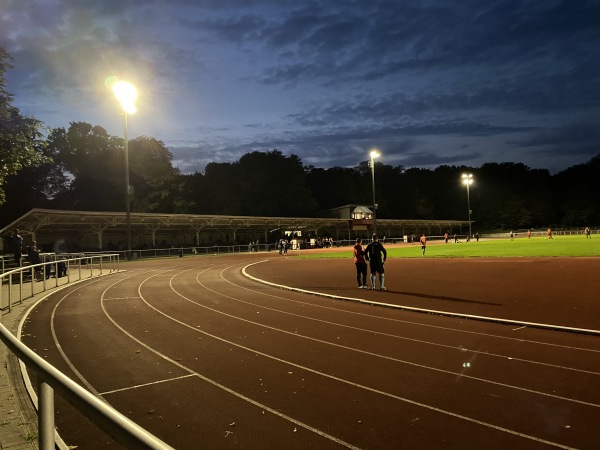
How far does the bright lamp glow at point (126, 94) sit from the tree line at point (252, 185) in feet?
21.6

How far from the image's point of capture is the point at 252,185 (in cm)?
7981

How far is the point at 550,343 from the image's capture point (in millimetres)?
7738

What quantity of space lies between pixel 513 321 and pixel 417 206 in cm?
10266

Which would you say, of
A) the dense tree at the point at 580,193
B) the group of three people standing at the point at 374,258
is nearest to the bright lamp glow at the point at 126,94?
the group of three people standing at the point at 374,258

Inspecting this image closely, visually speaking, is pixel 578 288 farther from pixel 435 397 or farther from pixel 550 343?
pixel 435 397

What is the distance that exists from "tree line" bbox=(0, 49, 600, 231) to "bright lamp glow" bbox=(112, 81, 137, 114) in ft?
21.6

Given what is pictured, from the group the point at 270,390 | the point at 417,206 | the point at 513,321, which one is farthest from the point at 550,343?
the point at 417,206

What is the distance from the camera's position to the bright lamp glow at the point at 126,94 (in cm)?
2483

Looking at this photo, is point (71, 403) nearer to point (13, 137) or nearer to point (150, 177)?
point (13, 137)

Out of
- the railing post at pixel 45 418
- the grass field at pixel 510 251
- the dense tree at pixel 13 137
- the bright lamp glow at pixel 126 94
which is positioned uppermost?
the bright lamp glow at pixel 126 94

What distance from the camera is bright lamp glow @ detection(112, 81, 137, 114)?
2483cm

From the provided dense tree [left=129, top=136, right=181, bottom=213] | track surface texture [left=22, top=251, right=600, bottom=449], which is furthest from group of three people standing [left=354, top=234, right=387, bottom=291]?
dense tree [left=129, top=136, right=181, bottom=213]

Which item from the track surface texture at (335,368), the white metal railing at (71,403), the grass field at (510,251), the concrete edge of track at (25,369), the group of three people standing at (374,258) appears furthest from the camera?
the grass field at (510,251)

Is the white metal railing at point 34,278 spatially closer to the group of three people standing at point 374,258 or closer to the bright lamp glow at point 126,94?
the bright lamp glow at point 126,94
